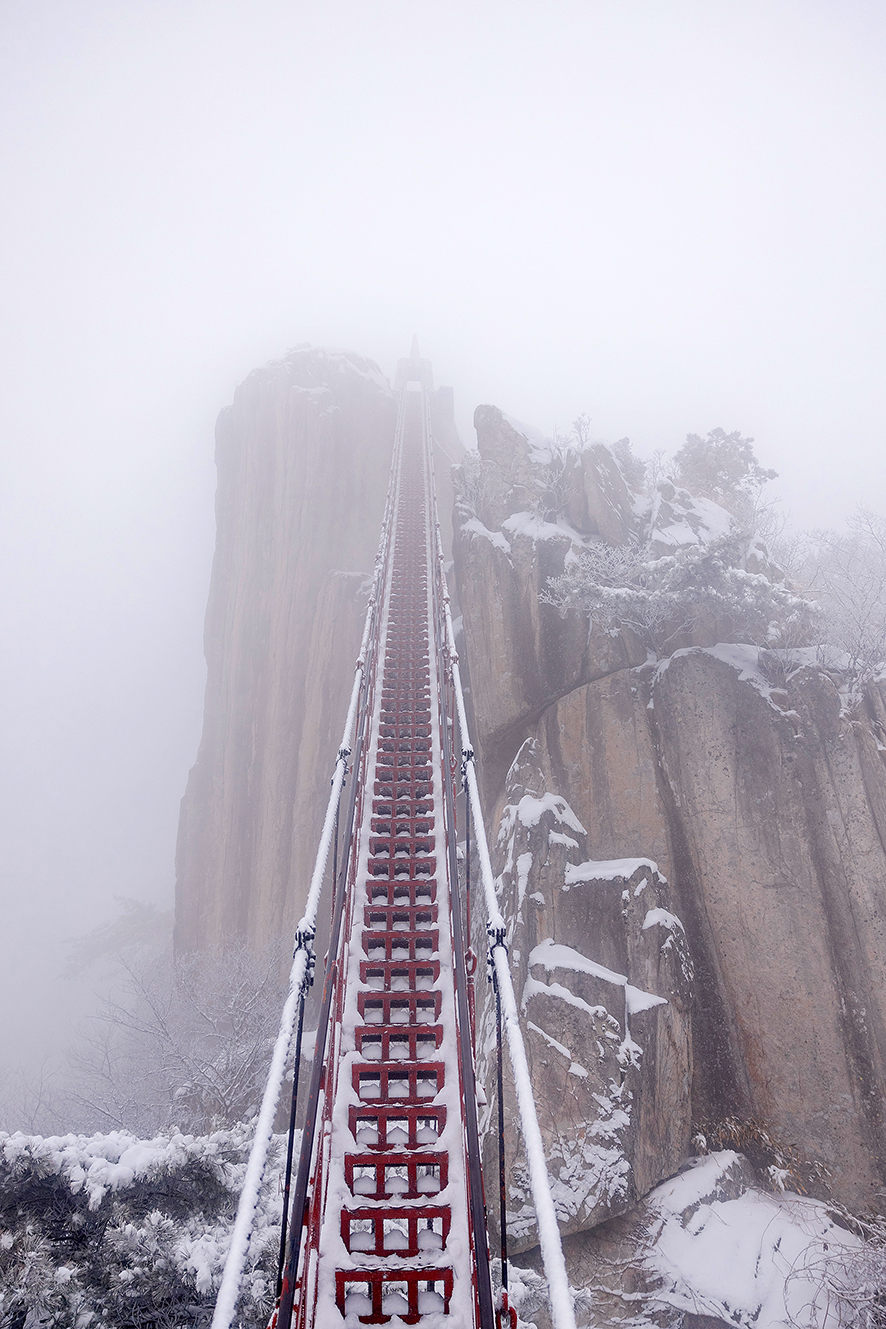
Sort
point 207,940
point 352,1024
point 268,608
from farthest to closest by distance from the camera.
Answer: point 268,608 → point 207,940 → point 352,1024

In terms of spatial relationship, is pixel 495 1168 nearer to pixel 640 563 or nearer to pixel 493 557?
pixel 640 563

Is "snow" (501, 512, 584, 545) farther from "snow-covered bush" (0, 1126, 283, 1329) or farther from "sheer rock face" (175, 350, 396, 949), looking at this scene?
"snow-covered bush" (0, 1126, 283, 1329)

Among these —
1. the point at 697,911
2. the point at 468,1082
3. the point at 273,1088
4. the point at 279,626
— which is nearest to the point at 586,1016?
the point at 697,911

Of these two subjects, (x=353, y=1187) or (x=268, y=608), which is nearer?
(x=353, y=1187)

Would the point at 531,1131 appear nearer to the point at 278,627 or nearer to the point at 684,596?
the point at 684,596

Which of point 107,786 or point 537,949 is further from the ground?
point 107,786

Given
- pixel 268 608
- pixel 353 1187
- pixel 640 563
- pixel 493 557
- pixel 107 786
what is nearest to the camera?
pixel 353 1187

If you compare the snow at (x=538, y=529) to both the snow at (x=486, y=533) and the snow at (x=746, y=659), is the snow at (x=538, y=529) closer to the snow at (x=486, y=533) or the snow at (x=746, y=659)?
the snow at (x=486, y=533)

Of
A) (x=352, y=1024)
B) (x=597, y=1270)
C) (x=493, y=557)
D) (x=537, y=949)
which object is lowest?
(x=597, y=1270)

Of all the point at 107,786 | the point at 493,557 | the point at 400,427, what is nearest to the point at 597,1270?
the point at 493,557
